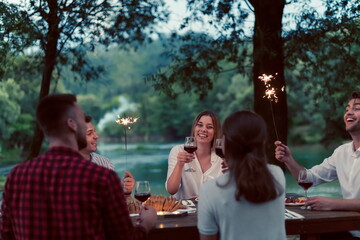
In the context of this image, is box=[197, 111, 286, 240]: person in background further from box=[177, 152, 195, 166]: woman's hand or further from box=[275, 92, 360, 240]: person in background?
box=[177, 152, 195, 166]: woman's hand

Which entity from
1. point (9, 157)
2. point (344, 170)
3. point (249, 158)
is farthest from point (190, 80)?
point (9, 157)

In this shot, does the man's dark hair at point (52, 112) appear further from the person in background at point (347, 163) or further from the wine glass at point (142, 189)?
the person in background at point (347, 163)

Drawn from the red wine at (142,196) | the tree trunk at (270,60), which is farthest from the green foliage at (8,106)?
the red wine at (142,196)

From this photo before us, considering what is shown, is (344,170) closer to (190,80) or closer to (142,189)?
(142,189)

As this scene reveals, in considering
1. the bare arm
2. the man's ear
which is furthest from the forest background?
the man's ear

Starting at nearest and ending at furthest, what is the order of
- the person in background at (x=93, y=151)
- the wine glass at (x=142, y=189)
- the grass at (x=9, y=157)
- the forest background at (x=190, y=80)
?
the wine glass at (x=142, y=189)
the person in background at (x=93, y=151)
the forest background at (x=190, y=80)
the grass at (x=9, y=157)

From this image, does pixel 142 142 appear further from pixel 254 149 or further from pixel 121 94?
pixel 254 149

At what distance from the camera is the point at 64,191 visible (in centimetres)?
183

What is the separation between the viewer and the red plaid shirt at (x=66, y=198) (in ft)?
6.02

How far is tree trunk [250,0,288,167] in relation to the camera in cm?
658

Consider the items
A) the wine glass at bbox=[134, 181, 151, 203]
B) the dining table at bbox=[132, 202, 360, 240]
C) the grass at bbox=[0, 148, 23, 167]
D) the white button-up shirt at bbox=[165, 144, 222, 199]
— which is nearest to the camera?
the dining table at bbox=[132, 202, 360, 240]

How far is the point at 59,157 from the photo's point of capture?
1884mm

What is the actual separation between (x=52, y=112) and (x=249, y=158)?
0.83 metres

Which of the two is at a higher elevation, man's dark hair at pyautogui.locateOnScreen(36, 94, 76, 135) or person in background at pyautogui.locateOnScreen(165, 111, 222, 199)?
man's dark hair at pyautogui.locateOnScreen(36, 94, 76, 135)
